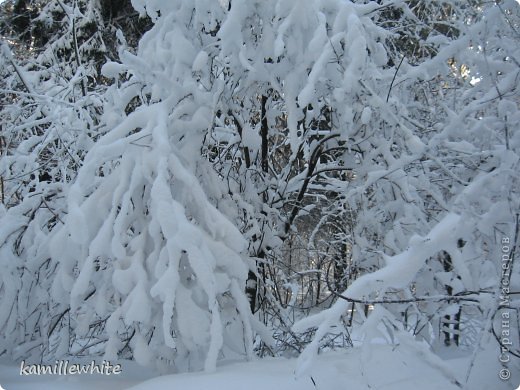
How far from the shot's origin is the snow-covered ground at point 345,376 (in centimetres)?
266

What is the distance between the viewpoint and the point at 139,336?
315 cm

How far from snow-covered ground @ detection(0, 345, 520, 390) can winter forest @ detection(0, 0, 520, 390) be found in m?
0.01

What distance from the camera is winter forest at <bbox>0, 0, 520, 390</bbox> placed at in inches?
106

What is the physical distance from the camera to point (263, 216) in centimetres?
444

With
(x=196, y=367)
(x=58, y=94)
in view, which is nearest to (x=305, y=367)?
(x=196, y=367)

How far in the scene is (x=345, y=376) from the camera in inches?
112

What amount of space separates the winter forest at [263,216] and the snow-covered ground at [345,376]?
1 cm

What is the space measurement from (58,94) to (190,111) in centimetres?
288

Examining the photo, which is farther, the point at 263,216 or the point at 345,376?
the point at 263,216

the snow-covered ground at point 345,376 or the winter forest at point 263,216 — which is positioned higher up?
the winter forest at point 263,216

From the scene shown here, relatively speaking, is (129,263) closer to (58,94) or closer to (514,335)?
(514,335)

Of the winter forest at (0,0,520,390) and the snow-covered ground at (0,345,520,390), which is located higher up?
the winter forest at (0,0,520,390)

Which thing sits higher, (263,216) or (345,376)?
→ (263,216)

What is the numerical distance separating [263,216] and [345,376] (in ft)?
6.10
